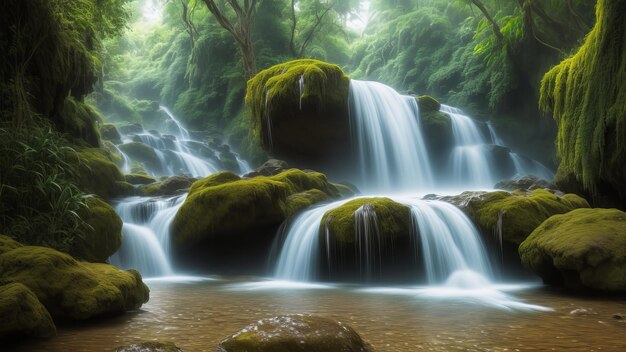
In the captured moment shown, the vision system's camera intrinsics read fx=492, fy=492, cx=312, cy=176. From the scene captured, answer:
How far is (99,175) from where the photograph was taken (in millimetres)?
12125

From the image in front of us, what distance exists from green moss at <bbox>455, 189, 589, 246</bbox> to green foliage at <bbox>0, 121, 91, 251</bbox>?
265 inches

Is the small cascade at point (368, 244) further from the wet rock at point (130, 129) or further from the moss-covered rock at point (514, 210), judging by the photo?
the wet rock at point (130, 129)

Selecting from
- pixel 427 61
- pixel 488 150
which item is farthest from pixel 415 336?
pixel 427 61

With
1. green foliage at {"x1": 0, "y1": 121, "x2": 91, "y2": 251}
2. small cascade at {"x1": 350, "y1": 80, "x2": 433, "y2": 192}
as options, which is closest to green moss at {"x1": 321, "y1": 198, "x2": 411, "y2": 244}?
green foliage at {"x1": 0, "y1": 121, "x2": 91, "y2": 251}

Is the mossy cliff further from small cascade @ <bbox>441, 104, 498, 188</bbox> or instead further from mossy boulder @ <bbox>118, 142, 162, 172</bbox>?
mossy boulder @ <bbox>118, 142, 162, 172</bbox>

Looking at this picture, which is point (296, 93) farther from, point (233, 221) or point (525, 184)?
point (525, 184)

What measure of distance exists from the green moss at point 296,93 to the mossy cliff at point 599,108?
6.85 meters

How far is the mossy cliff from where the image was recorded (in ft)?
26.8

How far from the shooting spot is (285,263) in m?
9.42

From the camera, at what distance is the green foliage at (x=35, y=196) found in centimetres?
636

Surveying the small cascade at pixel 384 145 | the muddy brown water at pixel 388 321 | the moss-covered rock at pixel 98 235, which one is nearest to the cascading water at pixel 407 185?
the small cascade at pixel 384 145

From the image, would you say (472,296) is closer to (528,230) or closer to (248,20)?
(528,230)

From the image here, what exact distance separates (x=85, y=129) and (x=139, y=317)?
9.88 m

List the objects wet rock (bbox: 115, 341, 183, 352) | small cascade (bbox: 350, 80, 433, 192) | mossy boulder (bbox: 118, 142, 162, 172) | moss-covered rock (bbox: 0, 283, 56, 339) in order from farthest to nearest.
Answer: mossy boulder (bbox: 118, 142, 162, 172) → small cascade (bbox: 350, 80, 433, 192) → moss-covered rock (bbox: 0, 283, 56, 339) → wet rock (bbox: 115, 341, 183, 352)
